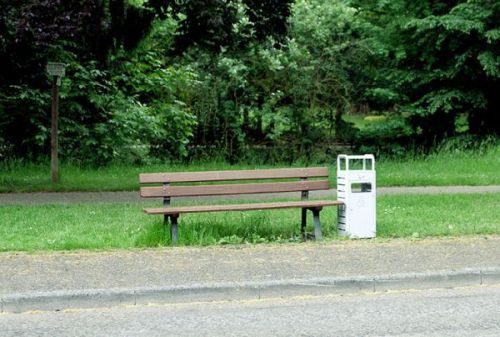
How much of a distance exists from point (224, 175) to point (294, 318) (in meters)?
3.78

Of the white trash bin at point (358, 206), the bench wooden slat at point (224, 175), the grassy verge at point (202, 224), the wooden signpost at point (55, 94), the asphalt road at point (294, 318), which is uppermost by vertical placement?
the wooden signpost at point (55, 94)

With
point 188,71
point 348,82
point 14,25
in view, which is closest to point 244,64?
point 188,71

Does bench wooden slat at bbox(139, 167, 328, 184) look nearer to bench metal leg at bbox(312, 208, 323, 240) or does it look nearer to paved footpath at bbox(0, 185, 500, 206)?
bench metal leg at bbox(312, 208, 323, 240)

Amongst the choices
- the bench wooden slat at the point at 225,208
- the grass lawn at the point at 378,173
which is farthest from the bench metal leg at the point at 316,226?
the grass lawn at the point at 378,173

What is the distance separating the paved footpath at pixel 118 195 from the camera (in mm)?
13938

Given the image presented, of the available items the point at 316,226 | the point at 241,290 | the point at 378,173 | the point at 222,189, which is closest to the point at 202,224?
the point at 222,189

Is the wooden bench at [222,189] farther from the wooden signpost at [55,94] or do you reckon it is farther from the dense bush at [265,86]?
the dense bush at [265,86]

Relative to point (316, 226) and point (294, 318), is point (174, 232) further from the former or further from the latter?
point (294, 318)

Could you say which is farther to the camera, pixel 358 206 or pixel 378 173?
pixel 378 173

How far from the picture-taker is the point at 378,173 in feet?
60.1

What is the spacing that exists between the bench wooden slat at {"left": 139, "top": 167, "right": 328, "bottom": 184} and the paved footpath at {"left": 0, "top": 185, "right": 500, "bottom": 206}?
3994 mm

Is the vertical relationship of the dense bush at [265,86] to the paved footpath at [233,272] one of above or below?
above

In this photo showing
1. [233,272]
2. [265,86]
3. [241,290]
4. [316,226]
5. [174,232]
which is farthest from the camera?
[265,86]

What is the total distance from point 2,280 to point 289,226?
426cm
